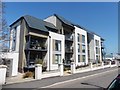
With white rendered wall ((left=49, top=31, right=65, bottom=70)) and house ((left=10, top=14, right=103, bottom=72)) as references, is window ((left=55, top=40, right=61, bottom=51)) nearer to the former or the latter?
house ((left=10, top=14, right=103, bottom=72))

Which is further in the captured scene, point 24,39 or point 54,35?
point 54,35

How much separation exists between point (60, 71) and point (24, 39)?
1078 centimetres

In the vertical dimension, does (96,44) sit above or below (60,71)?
above

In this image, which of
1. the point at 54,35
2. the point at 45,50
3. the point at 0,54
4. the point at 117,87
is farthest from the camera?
the point at 54,35

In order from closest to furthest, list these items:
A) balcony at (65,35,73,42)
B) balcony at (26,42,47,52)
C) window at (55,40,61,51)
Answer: balcony at (26,42,47,52) → window at (55,40,61,51) → balcony at (65,35,73,42)

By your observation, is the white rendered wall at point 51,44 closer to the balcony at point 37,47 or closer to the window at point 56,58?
the window at point 56,58

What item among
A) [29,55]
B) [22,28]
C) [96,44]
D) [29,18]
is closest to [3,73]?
[29,55]

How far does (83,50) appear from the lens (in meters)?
48.9

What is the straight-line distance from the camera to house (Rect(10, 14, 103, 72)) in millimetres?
32062

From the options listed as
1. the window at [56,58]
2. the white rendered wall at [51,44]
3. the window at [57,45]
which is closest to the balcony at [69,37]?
the white rendered wall at [51,44]

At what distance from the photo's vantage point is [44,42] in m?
35.8

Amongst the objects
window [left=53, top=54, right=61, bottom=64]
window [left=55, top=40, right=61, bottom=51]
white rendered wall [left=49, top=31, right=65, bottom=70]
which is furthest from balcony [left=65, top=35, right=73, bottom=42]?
window [left=53, top=54, right=61, bottom=64]

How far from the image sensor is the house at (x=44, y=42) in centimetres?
3206

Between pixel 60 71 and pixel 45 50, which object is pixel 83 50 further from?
pixel 60 71
